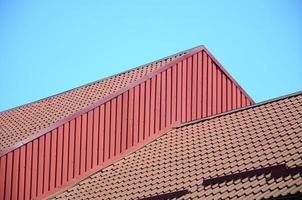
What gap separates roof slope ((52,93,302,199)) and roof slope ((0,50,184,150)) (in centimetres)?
319

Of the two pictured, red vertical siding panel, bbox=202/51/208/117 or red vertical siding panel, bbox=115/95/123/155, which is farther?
red vertical siding panel, bbox=202/51/208/117

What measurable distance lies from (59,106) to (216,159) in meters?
9.05

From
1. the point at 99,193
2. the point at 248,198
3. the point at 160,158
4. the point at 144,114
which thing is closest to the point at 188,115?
the point at 144,114

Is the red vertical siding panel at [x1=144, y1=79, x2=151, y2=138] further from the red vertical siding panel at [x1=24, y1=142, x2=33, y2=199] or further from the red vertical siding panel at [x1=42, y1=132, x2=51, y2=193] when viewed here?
the red vertical siding panel at [x1=24, y1=142, x2=33, y2=199]

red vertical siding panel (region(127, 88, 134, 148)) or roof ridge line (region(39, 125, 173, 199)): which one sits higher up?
red vertical siding panel (region(127, 88, 134, 148))

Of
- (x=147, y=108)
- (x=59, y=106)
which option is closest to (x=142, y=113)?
(x=147, y=108)

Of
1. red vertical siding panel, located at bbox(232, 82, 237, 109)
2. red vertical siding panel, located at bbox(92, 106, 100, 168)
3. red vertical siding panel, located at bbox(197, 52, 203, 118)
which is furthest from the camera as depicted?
red vertical siding panel, located at bbox(232, 82, 237, 109)

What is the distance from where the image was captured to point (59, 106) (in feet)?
70.6

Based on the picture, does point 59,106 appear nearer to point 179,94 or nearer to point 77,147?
point 77,147

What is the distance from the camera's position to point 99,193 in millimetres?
14984

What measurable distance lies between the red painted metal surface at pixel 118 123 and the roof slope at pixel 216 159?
0.54 m

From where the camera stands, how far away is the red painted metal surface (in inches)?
628

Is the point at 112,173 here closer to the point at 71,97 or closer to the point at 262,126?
the point at 262,126

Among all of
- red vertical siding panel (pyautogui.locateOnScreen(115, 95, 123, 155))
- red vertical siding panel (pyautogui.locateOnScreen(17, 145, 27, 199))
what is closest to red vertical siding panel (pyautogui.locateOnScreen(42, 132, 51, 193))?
red vertical siding panel (pyautogui.locateOnScreen(17, 145, 27, 199))
